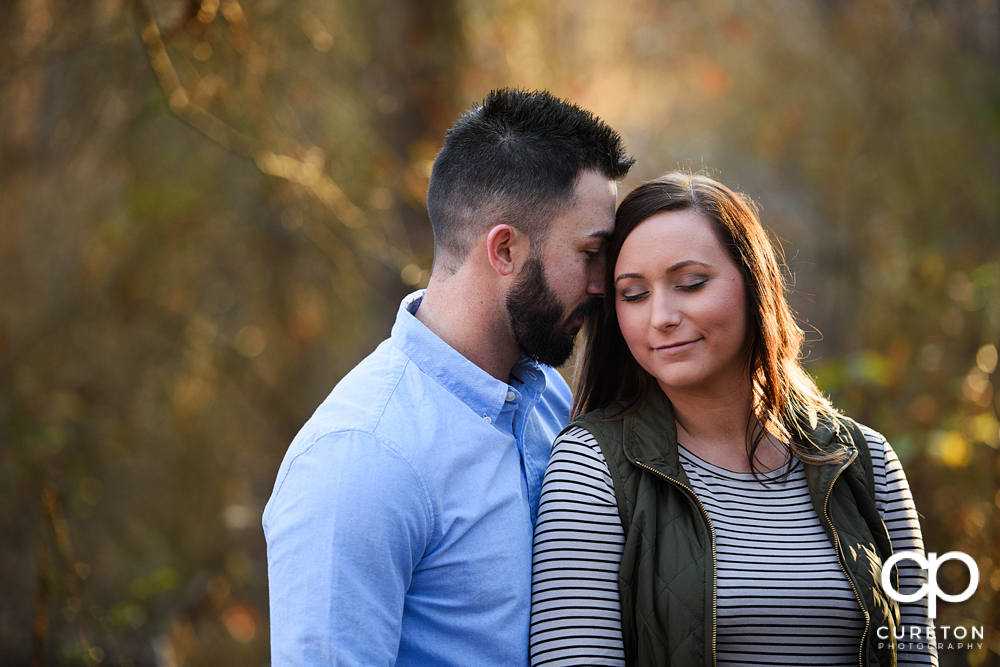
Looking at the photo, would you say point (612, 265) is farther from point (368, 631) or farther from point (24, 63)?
point (24, 63)

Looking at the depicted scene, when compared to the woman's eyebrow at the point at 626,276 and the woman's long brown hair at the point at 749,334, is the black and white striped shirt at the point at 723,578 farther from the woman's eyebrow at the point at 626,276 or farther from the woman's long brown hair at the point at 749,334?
the woman's eyebrow at the point at 626,276

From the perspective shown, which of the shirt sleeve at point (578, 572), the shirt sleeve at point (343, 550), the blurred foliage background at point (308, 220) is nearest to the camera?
the shirt sleeve at point (343, 550)

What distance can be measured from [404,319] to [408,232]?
2.48 m

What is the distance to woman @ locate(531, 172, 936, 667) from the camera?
172cm

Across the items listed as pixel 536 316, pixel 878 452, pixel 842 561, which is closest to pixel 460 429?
pixel 536 316

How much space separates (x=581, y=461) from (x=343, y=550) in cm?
60

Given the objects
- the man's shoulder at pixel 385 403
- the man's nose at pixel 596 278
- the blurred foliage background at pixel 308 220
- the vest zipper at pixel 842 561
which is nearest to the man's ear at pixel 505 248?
the man's nose at pixel 596 278

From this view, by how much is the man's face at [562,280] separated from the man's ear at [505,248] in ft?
0.09

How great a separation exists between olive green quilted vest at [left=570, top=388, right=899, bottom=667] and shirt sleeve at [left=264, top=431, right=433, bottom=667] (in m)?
0.49

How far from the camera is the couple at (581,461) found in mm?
1554

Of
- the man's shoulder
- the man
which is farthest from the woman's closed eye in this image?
the man's shoulder

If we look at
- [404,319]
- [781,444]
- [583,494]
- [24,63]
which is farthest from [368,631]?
[24,63]

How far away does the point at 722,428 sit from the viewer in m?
2.03

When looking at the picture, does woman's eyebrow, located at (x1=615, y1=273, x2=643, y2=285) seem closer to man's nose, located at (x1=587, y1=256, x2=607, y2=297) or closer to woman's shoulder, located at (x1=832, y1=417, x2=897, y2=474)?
man's nose, located at (x1=587, y1=256, x2=607, y2=297)
